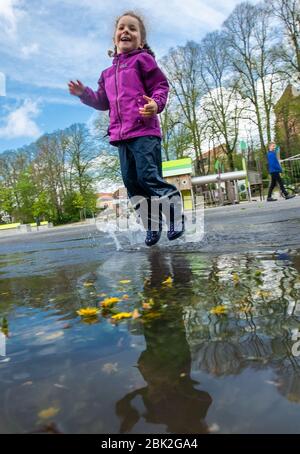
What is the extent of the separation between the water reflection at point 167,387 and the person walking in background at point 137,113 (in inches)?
80.5

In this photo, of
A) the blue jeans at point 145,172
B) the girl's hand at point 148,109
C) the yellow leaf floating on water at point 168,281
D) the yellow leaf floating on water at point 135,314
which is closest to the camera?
the yellow leaf floating on water at point 135,314

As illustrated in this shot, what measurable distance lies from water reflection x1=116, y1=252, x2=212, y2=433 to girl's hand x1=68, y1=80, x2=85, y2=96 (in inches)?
104

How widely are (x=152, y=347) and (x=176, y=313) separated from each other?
0.91 feet

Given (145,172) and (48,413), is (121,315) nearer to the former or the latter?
(48,413)

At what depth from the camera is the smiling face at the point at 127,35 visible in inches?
132

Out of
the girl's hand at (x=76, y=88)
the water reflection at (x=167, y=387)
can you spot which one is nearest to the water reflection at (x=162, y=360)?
the water reflection at (x=167, y=387)

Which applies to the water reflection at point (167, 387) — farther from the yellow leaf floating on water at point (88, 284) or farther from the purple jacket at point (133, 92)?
the purple jacket at point (133, 92)

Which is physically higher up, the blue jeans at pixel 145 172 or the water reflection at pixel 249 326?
the blue jeans at pixel 145 172

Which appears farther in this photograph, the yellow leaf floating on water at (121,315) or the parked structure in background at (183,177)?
the parked structure in background at (183,177)

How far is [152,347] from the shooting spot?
3.17ft

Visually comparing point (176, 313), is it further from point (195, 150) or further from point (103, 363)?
point (195, 150)

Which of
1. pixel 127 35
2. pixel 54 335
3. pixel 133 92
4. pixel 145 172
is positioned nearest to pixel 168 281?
pixel 54 335

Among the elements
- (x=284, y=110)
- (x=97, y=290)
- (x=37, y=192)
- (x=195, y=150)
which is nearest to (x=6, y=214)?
(x=37, y=192)

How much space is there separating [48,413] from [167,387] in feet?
0.70
